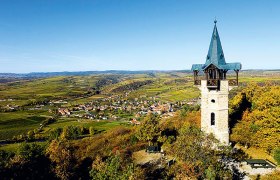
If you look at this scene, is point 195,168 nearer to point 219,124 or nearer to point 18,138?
point 219,124

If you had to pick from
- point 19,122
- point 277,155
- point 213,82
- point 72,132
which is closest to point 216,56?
point 213,82

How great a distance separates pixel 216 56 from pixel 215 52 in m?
0.51

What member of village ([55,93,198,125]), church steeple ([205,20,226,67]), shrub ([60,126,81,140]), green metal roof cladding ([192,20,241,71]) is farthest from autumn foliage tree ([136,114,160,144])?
village ([55,93,198,125])

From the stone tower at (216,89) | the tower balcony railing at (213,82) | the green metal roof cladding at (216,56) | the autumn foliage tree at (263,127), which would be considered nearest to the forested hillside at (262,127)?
the autumn foliage tree at (263,127)

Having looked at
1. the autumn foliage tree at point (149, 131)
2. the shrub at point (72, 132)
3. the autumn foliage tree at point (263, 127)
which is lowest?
the shrub at point (72, 132)

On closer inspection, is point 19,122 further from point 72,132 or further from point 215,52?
point 215,52

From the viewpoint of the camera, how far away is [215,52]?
99.8 feet

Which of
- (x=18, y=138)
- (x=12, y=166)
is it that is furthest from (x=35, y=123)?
(x=12, y=166)

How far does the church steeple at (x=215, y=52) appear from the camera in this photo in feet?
98.7

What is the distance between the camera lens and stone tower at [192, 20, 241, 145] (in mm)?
30031

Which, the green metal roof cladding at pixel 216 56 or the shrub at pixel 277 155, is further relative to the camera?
the green metal roof cladding at pixel 216 56

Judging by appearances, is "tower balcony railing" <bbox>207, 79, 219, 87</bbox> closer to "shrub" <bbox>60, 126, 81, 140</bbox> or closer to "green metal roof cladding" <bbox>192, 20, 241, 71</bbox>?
"green metal roof cladding" <bbox>192, 20, 241, 71</bbox>

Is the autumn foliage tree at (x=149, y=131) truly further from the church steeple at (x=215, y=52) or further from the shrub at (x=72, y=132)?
the shrub at (x=72, y=132)

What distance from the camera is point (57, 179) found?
97.1 ft
